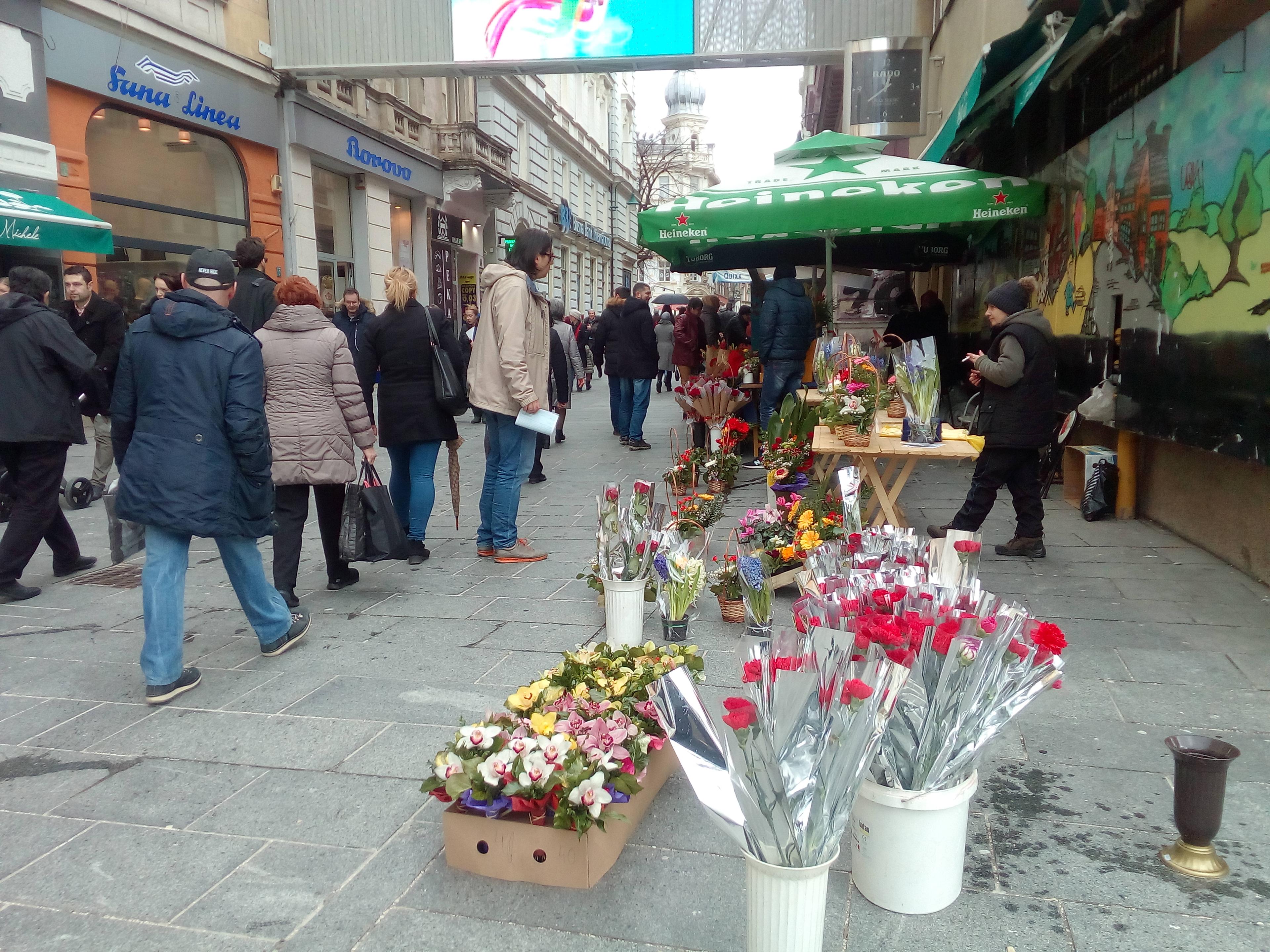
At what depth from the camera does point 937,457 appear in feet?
17.5

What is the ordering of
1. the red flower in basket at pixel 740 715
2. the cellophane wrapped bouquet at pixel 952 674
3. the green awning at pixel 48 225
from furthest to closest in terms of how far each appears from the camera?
the green awning at pixel 48 225 < the cellophane wrapped bouquet at pixel 952 674 < the red flower in basket at pixel 740 715

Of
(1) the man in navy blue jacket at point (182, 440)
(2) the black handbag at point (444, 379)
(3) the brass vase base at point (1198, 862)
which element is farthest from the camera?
(2) the black handbag at point (444, 379)

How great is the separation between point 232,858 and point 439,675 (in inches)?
56.4

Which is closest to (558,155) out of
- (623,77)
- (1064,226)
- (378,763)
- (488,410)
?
(623,77)

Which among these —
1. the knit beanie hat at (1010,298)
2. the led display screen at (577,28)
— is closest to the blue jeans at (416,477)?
the knit beanie hat at (1010,298)

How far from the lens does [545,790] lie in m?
2.39

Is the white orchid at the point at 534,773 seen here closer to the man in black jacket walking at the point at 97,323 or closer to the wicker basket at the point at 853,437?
the wicker basket at the point at 853,437

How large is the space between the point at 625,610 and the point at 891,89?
10.8 metres

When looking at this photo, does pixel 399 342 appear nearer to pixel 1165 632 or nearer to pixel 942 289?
pixel 1165 632

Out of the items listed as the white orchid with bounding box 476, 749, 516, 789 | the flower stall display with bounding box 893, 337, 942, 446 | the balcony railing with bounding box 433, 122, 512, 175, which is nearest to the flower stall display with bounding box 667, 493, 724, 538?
the flower stall display with bounding box 893, 337, 942, 446

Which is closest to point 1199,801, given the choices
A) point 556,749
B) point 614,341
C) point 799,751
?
point 799,751

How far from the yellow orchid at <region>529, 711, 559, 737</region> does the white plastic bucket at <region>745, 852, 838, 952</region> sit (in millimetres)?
725

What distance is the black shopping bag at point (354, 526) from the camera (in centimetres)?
502

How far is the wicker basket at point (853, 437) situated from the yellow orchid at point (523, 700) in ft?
10.7
